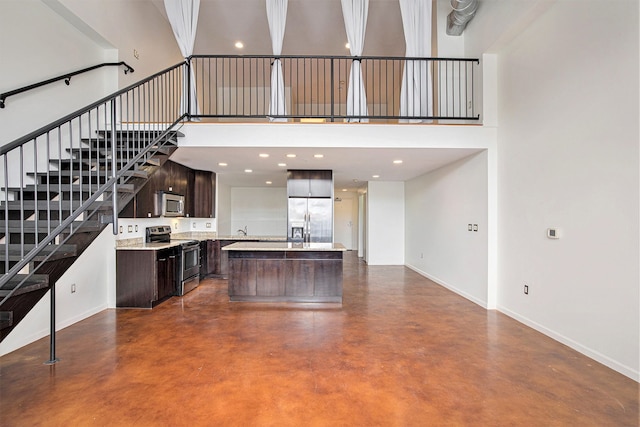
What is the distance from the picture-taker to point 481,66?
441 cm

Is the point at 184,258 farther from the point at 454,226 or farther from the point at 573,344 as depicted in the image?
the point at 573,344

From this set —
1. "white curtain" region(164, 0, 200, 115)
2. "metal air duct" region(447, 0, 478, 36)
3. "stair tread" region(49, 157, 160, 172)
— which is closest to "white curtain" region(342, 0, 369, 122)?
"metal air duct" region(447, 0, 478, 36)

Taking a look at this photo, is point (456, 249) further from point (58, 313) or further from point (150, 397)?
point (58, 313)

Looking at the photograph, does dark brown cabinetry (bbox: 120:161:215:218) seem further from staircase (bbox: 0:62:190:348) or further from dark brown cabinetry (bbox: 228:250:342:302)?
dark brown cabinetry (bbox: 228:250:342:302)

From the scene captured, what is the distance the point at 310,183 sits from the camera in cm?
652

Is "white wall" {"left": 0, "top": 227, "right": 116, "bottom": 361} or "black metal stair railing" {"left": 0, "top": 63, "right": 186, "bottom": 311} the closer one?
"black metal stair railing" {"left": 0, "top": 63, "right": 186, "bottom": 311}

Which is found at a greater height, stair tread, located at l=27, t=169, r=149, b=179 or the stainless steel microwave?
stair tread, located at l=27, t=169, r=149, b=179

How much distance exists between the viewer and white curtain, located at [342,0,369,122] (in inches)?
181

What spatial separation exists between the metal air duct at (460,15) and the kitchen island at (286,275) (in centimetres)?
382

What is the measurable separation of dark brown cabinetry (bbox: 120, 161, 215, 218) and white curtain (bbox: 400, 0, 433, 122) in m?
4.04

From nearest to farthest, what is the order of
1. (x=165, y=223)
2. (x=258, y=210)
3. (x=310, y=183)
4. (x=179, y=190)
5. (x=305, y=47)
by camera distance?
(x=179, y=190) → (x=165, y=223) → (x=310, y=183) → (x=305, y=47) → (x=258, y=210)

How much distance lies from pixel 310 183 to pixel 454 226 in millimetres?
2928

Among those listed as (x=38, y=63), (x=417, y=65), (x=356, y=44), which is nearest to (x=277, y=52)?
(x=356, y=44)

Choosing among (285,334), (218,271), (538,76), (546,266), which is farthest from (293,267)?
(538,76)
